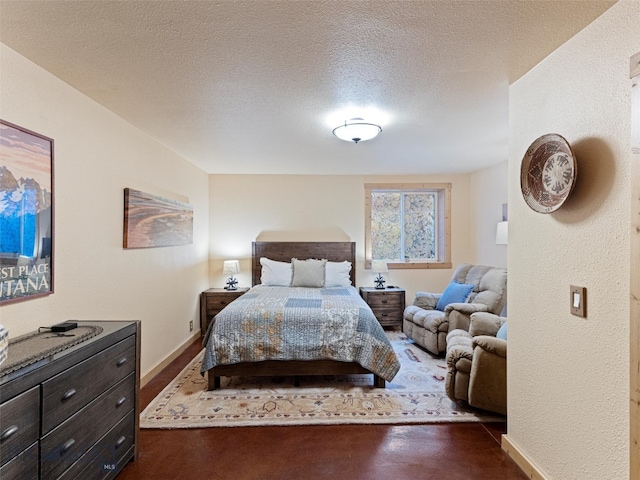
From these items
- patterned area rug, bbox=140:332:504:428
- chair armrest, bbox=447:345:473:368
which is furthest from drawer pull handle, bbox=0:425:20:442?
A: chair armrest, bbox=447:345:473:368

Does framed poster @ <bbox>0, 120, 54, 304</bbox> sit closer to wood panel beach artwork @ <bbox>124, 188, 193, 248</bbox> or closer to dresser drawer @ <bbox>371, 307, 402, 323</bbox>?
wood panel beach artwork @ <bbox>124, 188, 193, 248</bbox>

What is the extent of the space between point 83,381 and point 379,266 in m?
3.78

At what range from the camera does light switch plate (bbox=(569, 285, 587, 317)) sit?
4.83ft

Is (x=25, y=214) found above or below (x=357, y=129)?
below

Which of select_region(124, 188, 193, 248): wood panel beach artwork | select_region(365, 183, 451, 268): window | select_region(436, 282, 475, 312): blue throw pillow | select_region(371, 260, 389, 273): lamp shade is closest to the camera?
select_region(124, 188, 193, 248): wood panel beach artwork

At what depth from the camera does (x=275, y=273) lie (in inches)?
177

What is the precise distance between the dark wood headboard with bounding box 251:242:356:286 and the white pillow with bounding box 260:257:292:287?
26 centimetres

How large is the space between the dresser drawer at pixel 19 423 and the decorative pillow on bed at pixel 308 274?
312 cm

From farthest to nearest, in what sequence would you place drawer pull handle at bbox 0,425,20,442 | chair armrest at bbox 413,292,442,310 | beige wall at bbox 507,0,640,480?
chair armrest at bbox 413,292,442,310 < beige wall at bbox 507,0,640,480 < drawer pull handle at bbox 0,425,20,442

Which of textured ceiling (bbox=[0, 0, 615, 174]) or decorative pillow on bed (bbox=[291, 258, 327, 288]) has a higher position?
textured ceiling (bbox=[0, 0, 615, 174])

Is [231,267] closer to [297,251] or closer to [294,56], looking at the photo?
[297,251]

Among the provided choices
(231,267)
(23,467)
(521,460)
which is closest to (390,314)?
(231,267)

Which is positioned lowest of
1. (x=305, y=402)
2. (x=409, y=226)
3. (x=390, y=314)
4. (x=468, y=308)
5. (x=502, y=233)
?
(x=305, y=402)

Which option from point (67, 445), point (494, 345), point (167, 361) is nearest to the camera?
point (67, 445)
